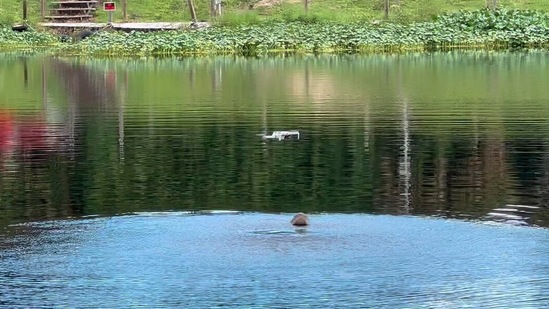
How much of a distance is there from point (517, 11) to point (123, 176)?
196 ft

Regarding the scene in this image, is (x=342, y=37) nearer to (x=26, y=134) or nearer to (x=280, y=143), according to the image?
(x=26, y=134)

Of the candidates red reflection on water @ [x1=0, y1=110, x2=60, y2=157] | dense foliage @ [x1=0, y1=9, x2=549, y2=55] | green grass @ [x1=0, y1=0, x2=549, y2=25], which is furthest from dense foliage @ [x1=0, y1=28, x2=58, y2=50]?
red reflection on water @ [x1=0, y1=110, x2=60, y2=157]

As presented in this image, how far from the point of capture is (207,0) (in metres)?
98.1

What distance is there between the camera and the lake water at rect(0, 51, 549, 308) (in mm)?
17203

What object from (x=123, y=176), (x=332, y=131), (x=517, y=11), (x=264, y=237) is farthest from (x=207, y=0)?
(x=264, y=237)

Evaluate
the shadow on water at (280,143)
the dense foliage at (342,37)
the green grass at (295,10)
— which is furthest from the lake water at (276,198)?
the green grass at (295,10)

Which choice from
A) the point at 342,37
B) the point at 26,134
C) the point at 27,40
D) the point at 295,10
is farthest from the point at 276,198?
the point at 295,10

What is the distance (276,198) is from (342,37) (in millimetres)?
57078

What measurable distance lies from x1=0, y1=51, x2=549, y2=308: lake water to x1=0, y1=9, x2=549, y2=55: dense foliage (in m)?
28.7

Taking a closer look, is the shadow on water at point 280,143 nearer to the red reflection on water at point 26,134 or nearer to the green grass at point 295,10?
the red reflection on water at point 26,134

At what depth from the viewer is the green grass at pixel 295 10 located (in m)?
87.1

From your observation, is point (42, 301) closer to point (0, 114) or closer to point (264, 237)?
point (264, 237)

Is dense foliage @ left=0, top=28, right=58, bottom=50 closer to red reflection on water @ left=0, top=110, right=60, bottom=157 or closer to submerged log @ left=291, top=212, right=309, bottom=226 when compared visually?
red reflection on water @ left=0, top=110, right=60, bottom=157

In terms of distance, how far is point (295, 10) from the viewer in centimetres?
8894
